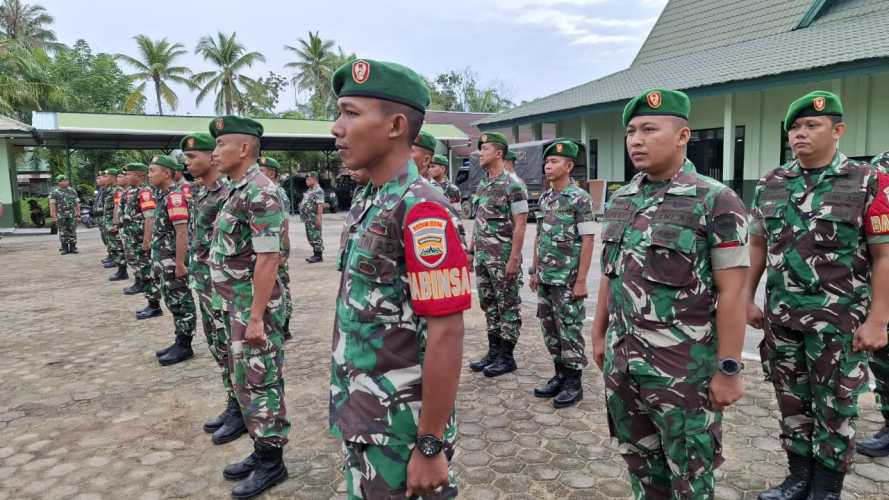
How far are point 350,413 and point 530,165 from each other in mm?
18282

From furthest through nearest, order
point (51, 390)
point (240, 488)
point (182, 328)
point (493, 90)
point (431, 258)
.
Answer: point (493, 90)
point (182, 328)
point (51, 390)
point (240, 488)
point (431, 258)

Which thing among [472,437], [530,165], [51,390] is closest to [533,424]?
[472,437]

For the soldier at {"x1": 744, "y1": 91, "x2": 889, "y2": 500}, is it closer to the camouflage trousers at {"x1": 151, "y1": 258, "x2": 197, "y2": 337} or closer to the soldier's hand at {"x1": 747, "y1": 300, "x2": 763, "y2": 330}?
the soldier's hand at {"x1": 747, "y1": 300, "x2": 763, "y2": 330}

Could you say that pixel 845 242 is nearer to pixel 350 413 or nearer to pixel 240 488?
pixel 350 413

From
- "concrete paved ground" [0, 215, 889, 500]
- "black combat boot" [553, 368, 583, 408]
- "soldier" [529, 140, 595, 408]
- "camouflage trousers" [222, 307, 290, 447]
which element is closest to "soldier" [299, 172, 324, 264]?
"concrete paved ground" [0, 215, 889, 500]

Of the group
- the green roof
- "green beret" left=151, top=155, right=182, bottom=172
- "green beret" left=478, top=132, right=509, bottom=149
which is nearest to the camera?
"green beret" left=478, top=132, right=509, bottom=149

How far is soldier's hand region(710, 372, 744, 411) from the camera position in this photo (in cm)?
215

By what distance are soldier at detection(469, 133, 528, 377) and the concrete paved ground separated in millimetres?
285

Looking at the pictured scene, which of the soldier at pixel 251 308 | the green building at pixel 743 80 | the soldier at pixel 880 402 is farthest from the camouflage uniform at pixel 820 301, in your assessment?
the green building at pixel 743 80

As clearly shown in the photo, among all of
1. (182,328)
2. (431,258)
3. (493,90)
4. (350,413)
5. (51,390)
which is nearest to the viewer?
(431,258)

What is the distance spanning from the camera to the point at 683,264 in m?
2.20

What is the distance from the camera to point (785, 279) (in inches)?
115

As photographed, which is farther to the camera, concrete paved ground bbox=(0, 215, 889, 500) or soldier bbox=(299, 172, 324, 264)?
Result: soldier bbox=(299, 172, 324, 264)

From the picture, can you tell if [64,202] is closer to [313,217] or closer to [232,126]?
[313,217]
